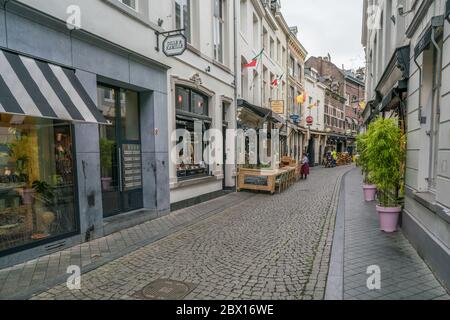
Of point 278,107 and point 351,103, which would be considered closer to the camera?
point 278,107

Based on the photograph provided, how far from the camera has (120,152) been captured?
6.91 m

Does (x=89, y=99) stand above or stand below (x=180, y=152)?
above

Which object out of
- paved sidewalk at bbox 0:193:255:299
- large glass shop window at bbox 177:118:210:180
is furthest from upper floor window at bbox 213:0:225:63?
paved sidewalk at bbox 0:193:255:299

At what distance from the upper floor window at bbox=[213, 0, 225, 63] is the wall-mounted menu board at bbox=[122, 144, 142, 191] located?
5498 millimetres

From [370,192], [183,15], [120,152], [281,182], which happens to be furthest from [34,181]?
[370,192]

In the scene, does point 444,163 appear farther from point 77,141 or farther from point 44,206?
point 44,206

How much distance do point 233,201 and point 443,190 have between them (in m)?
6.71

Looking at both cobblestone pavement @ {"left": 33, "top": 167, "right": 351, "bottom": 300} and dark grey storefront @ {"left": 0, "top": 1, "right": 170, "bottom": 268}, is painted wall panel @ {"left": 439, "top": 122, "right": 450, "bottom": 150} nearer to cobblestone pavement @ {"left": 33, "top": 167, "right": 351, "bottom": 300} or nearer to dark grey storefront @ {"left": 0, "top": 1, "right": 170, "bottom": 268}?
cobblestone pavement @ {"left": 33, "top": 167, "right": 351, "bottom": 300}

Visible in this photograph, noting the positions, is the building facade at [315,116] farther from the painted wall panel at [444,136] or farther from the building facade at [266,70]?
the painted wall panel at [444,136]

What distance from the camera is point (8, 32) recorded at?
13.8 feet

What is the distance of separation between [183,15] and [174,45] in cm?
234

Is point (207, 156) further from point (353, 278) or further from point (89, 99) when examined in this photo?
point (353, 278)

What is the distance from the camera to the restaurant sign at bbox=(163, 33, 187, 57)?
7039 mm

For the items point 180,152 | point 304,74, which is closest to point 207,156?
point 180,152
